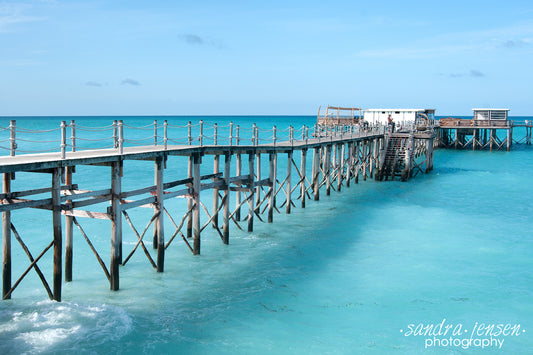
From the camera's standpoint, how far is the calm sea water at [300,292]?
10.2 meters

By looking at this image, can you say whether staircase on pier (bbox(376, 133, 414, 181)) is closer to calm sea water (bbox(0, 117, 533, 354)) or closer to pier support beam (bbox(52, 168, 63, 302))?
calm sea water (bbox(0, 117, 533, 354))

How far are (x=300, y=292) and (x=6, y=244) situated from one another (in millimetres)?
7093

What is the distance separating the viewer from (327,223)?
2033 centimetres

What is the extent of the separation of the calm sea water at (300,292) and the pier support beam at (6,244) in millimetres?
339

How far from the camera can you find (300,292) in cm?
1270

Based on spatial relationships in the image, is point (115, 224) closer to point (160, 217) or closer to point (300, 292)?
point (160, 217)

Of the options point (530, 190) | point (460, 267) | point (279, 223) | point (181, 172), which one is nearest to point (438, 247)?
point (460, 267)

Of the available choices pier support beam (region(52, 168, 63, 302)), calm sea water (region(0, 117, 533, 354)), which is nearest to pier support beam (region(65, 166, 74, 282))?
calm sea water (region(0, 117, 533, 354))

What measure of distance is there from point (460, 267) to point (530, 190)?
1829 centimetres

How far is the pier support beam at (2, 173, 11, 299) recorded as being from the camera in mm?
11625

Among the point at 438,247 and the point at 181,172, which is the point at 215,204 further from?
the point at 181,172

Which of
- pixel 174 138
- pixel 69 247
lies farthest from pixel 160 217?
pixel 174 138

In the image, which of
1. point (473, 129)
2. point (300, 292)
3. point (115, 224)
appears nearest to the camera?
point (115, 224)

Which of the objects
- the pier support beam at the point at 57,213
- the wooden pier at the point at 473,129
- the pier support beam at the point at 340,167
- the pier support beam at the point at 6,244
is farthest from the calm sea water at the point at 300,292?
the wooden pier at the point at 473,129
